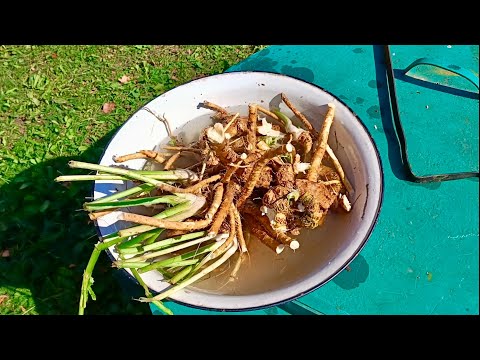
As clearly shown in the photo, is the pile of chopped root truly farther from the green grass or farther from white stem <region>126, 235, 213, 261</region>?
the green grass

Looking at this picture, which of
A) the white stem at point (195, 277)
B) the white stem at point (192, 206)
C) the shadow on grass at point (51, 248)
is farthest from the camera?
the shadow on grass at point (51, 248)

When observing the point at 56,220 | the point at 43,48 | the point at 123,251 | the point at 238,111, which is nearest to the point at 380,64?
the point at 238,111

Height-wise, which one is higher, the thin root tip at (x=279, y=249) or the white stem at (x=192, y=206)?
the white stem at (x=192, y=206)

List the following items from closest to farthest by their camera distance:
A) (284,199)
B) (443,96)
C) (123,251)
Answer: (123,251) < (284,199) < (443,96)

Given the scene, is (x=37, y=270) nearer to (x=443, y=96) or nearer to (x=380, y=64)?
(x=380, y=64)

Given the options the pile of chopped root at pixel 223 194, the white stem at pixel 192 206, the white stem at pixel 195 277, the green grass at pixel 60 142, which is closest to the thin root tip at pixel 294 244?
the pile of chopped root at pixel 223 194

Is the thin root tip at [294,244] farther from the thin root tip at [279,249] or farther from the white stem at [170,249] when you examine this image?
the white stem at [170,249]
